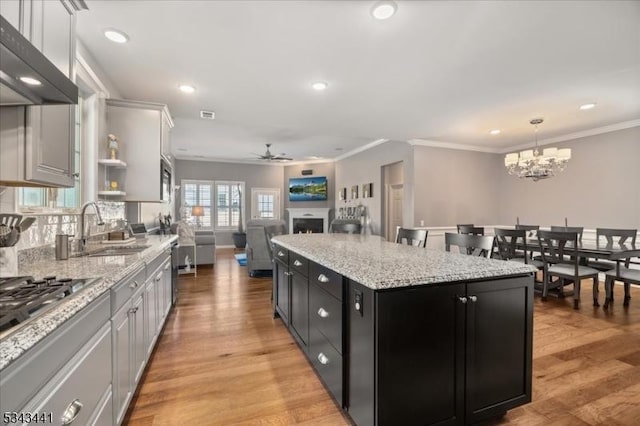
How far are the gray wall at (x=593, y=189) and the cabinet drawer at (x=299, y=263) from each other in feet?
18.4

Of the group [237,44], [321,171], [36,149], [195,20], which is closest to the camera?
[36,149]

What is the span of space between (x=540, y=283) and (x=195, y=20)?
513 centimetres

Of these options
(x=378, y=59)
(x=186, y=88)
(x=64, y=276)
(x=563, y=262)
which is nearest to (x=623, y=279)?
(x=563, y=262)

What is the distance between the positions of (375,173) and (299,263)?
5.35 metres

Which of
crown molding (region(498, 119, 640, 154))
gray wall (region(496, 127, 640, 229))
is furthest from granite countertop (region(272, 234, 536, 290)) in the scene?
crown molding (region(498, 119, 640, 154))

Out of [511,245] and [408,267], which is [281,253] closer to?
[408,267]

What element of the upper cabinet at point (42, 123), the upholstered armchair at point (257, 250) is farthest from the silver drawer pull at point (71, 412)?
the upholstered armchair at point (257, 250)

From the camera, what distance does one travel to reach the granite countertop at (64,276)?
75cm

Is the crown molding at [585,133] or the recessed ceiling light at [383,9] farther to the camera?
the crown molding at [585,133]

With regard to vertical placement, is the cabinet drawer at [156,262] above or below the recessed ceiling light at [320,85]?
below

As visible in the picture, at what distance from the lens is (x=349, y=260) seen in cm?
182

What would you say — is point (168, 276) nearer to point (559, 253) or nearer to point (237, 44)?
point (237, 44)

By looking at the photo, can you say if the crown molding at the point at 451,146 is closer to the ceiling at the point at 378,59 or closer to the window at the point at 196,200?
the ceiling at the point at 378,59

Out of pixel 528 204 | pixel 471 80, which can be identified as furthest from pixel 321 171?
pixel 471 80
